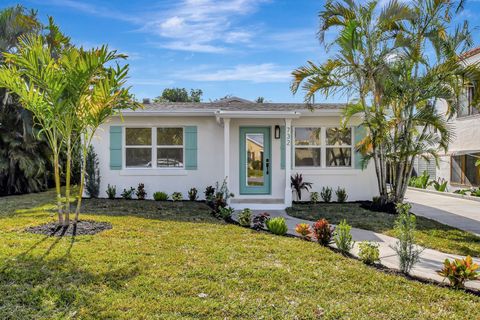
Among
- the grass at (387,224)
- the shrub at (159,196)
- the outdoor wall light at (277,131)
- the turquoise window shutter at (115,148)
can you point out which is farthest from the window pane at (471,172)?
the turquoise window shutter at (115,148)

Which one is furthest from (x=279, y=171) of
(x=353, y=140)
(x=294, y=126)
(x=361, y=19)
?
(x=361, y=19)

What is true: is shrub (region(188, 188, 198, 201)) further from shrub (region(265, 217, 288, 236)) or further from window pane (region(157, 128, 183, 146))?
shrub (region(265, 217, 288, 236))

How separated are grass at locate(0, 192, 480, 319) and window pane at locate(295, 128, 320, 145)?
5852mm

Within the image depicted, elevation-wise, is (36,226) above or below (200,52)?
below

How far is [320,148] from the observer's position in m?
11.8

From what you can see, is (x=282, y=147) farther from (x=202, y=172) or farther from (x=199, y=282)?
(x=199, y=282)

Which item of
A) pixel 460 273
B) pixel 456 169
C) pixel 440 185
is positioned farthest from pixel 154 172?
pixel 456 169

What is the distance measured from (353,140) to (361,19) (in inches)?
161

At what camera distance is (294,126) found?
1166cm

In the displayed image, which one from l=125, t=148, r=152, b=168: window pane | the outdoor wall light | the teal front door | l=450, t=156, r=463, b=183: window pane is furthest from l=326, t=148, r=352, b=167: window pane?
l=450, t=156, r=463, b=183: window pane

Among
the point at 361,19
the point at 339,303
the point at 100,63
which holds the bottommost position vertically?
the point at 339,303

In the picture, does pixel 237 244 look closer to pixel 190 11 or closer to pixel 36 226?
pixel 36 226

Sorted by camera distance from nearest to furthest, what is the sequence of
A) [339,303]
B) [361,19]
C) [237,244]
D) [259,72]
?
[339,303]
[237,244]
[361,19]
[259,72]

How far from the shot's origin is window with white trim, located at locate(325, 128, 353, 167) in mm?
11773
